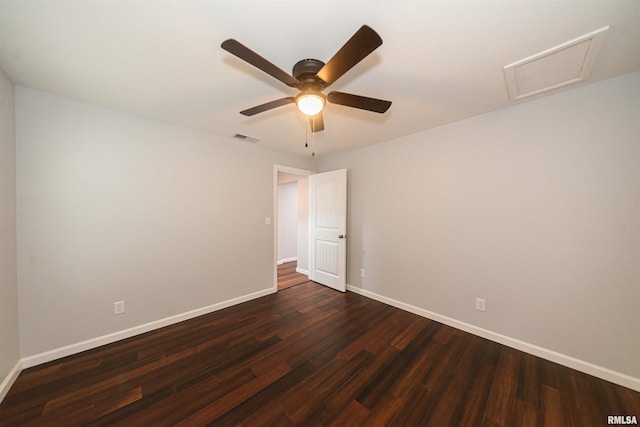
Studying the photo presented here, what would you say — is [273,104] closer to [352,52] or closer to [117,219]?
[352,52]

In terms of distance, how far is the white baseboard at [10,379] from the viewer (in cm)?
153

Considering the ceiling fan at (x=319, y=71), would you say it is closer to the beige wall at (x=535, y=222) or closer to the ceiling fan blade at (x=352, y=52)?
the ceiling fan blade at (x=352, y=52)

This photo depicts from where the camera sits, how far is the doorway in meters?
3.68

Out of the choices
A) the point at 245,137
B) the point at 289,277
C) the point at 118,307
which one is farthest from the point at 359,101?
the point at 289,277

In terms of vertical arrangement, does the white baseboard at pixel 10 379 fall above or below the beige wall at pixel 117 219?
below

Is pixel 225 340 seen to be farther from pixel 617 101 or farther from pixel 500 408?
pixel 617 101

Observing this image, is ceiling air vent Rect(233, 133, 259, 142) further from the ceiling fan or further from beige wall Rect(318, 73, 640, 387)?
beige wall Rect(318, 73, 640, 387)

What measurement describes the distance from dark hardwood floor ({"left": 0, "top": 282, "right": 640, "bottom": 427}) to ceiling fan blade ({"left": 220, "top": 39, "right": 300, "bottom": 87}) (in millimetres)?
2126

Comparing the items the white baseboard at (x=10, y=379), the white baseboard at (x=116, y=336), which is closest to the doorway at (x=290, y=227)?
the white baseboard at (x=116, y=336)

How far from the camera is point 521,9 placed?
3.71 ft

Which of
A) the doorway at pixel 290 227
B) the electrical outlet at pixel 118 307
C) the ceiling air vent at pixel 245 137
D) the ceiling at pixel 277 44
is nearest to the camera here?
the ceiling at pixel 277 44

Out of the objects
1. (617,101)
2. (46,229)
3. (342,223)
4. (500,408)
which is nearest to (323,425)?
(500,408)

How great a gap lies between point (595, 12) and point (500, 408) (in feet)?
7.94

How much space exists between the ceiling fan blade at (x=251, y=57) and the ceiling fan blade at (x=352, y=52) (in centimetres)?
22
